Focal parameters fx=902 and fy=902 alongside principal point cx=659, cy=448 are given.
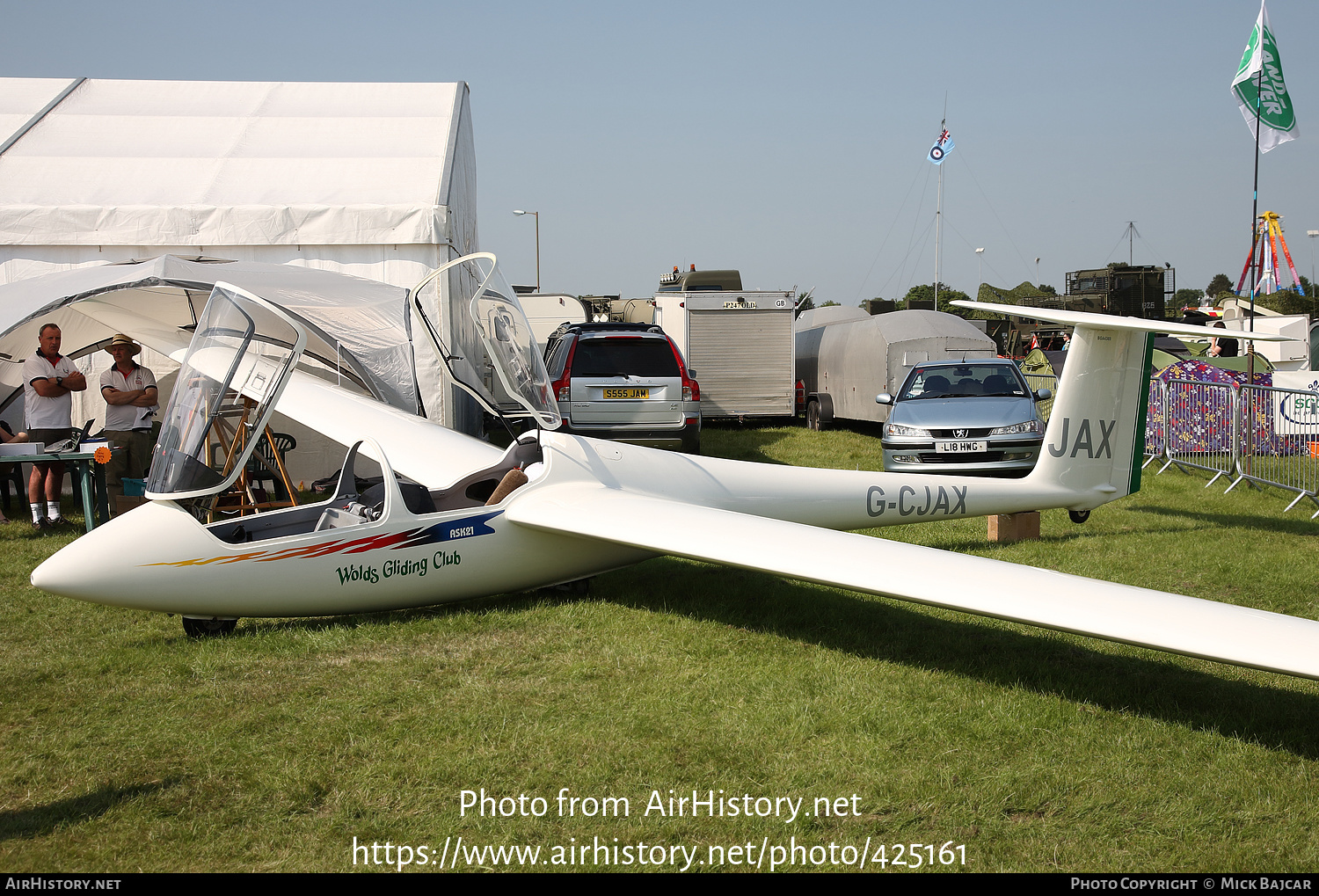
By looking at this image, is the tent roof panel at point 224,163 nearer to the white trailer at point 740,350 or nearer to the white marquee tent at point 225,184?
the white marquee tent at point 225,184

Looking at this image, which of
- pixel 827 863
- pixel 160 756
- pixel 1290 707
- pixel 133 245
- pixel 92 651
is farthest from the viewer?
pixel 133 245

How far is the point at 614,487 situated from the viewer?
6.10 metres

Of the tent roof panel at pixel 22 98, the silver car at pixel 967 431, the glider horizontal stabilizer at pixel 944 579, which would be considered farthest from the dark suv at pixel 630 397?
the tent roof panel at pixel 22 98

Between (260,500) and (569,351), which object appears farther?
(569,351)

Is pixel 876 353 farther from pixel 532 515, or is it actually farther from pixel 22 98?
pixel 22 98

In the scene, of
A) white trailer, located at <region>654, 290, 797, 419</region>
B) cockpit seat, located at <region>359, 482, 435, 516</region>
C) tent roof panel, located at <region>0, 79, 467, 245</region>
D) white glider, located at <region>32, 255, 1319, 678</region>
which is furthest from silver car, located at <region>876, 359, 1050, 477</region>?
cockpit seat, located at <region>359, 482, 435, 516</region>

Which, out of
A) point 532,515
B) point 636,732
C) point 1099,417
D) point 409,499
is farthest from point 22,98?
point 1099,417

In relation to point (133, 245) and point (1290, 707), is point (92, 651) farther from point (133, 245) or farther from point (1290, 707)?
point (133, 245)

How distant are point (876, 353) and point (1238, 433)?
19.9 feet

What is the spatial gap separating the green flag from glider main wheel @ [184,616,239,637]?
12.6 meters

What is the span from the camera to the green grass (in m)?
3.20

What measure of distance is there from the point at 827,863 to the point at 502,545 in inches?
121

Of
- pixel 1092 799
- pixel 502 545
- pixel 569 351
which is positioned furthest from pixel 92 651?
pixel 569 351

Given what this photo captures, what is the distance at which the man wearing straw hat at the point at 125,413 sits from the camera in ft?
28.8
